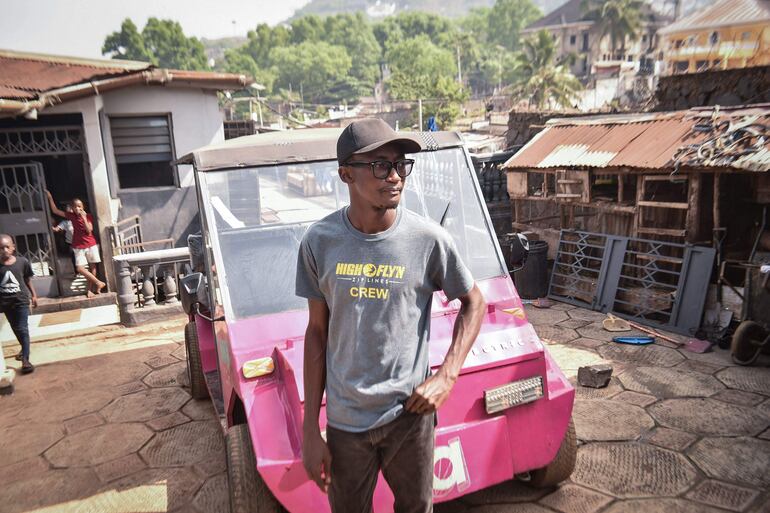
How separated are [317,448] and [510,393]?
125 centimetres

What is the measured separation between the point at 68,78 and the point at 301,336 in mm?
9268

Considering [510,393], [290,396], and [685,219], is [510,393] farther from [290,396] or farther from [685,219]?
[685,219]

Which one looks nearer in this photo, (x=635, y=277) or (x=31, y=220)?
(x=635, y=277)

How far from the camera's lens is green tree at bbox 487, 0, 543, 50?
132250 mm

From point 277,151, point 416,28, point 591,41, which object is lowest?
point 277,151

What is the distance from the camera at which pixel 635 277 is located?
8211 mm

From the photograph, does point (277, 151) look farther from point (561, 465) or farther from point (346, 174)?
point (561, 465)

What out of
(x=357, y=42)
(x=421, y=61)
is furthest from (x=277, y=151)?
(x=357, y=42)

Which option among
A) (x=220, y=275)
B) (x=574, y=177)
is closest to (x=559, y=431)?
(x=220, y=275)

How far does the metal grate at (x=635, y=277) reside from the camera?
7.18 meters

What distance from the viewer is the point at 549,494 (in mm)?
3801

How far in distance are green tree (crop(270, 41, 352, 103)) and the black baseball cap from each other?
118763 millimetres

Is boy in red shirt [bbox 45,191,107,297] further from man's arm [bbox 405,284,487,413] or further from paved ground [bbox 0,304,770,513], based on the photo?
man's arm [bbox 405,284,487,413]

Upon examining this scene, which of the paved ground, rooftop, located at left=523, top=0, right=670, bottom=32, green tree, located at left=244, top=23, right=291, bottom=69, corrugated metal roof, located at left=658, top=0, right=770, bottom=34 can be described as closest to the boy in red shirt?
the paved ground
